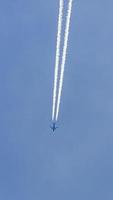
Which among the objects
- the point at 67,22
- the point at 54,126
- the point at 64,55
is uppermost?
the point at 67,22

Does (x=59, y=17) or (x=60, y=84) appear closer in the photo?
(x=59, y=17)

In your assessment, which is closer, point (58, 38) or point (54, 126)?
point (58, 38)

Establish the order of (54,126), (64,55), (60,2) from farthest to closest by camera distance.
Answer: (54,126) → (64,55) → (60,2)

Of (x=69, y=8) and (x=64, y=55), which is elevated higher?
(x=69, y=8)

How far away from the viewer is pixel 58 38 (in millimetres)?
64688

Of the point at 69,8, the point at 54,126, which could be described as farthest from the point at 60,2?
the point at 54,126

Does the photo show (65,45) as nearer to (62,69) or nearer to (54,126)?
(62,69)

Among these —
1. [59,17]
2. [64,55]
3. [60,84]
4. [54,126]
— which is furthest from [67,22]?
[54,126]

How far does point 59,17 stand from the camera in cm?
6194

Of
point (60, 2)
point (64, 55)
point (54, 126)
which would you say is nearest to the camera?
point (60, 2)

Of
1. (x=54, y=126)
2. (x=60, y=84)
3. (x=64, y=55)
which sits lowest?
(x=54, y=126)

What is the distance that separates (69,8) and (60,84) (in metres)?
12.5

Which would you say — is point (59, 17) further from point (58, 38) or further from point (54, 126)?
point (54, 126)

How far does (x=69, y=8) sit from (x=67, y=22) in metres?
1.81
